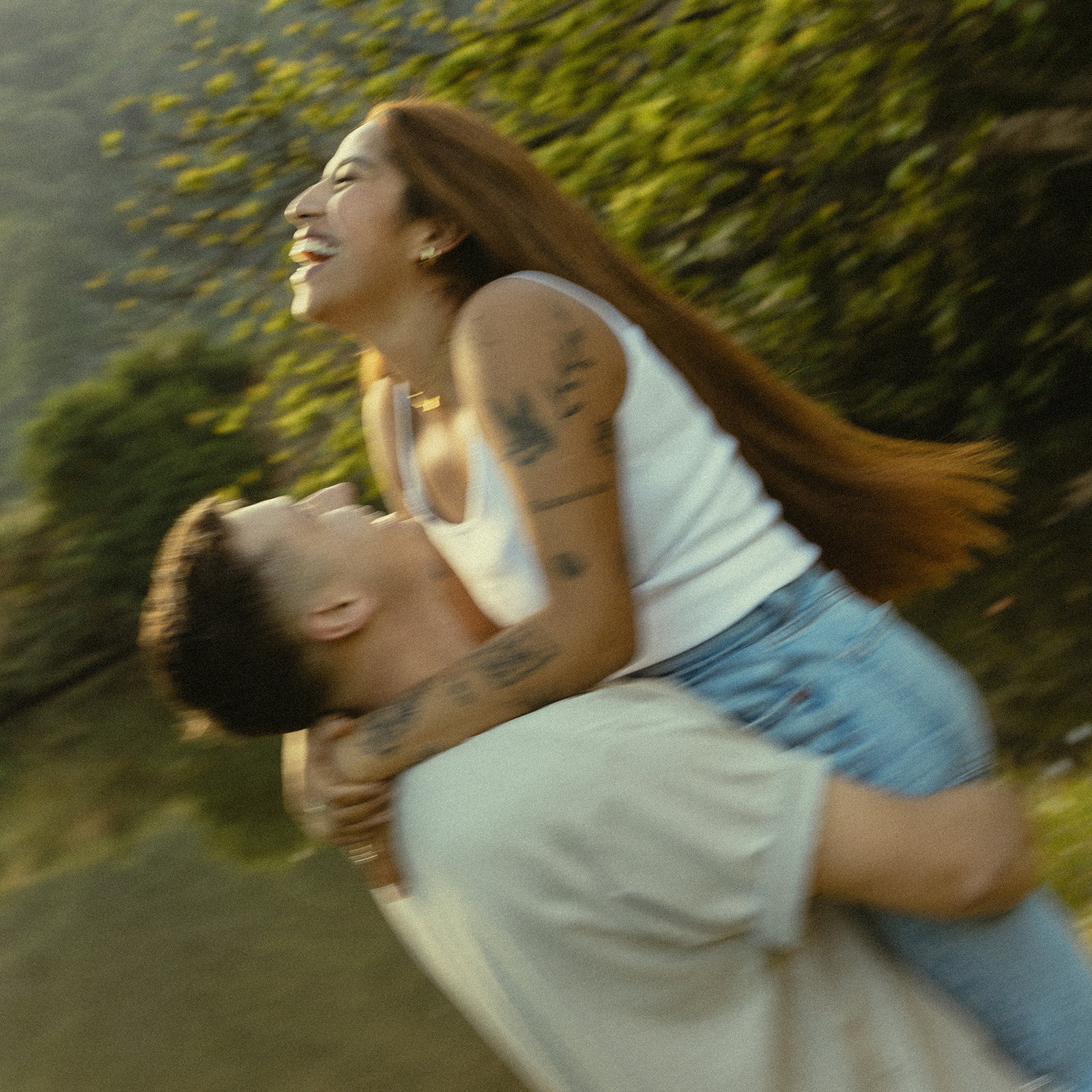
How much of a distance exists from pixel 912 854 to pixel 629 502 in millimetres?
584

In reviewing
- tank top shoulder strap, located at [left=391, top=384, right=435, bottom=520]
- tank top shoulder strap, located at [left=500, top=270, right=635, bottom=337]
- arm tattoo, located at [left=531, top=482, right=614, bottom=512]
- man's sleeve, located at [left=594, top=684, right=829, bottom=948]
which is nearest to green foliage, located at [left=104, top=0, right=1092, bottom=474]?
tank top shoulder strap, located at [left=391, top=384, right=435, bottom=520]

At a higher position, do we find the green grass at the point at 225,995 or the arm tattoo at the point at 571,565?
the arm tattoo at the point at 571,565

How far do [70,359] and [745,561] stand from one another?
67.4ft

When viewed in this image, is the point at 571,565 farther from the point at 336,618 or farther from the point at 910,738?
the point at 910,738

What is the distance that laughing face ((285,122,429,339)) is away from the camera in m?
2.01

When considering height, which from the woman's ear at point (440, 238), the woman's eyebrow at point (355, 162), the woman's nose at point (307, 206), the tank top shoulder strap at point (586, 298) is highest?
the woman's eyebrow at point (355, 162)

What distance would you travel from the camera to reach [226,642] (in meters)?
1.74

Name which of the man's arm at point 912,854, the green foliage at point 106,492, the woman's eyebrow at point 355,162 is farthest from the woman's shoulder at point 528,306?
the green foliage at point 106,492

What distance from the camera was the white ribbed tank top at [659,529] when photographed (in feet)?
5.78

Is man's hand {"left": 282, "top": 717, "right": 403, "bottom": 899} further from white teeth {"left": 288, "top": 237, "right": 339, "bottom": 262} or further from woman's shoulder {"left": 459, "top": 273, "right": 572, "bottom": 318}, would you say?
white teeth {"left": 288, "top": 237, "right": 339, "bottom": 262}

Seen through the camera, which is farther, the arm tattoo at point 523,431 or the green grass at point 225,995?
the green grass at point 225,995

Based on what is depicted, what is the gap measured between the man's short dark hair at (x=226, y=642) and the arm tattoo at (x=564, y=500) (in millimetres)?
363

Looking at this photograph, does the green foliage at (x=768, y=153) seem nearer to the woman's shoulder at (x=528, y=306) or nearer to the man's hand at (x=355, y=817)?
the woman's shoulder at (x=528, y=306)

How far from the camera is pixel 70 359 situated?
67.9ft
